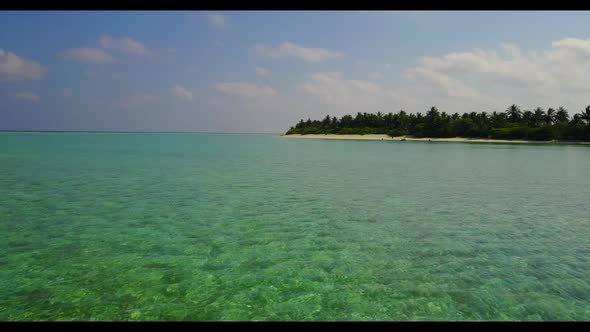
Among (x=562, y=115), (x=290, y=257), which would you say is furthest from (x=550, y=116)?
(x=290, y=257)

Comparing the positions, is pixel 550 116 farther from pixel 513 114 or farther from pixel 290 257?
pixel 290 257

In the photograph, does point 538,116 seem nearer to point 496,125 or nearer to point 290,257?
point 496,125

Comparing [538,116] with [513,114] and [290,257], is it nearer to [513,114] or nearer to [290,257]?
[513,114]

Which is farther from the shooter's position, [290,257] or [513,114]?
[513,114]

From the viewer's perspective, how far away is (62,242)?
11523 millimetres

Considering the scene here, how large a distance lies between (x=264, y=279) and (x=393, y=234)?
618 cm

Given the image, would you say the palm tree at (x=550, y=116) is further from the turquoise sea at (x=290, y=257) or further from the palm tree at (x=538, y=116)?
the turquoise sea at (x=290, y=257)

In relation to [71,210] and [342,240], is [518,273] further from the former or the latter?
[71,210]

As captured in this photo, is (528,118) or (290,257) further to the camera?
(528,118)

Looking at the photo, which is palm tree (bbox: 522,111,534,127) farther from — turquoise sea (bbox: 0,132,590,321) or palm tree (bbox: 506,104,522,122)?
turquoise sea (bbox: 0,132,590,321)

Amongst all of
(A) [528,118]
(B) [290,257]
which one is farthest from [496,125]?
(B) [290,257]

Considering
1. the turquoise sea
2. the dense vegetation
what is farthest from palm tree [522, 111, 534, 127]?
the turquoise sea

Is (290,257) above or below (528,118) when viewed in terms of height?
below

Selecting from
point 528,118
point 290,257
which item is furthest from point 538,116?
point 290,257
